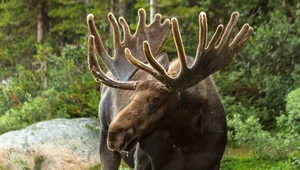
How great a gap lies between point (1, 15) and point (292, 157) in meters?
16.2

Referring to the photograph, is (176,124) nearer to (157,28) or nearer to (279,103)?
(157,28)

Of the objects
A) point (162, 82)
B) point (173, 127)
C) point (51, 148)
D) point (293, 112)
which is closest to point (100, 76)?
point (162, 82)

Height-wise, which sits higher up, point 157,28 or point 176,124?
point 157,28

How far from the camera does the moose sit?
195 inches

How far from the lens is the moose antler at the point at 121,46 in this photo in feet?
18.4

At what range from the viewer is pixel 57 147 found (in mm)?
10391

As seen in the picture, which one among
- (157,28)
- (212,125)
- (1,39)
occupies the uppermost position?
(157,28)

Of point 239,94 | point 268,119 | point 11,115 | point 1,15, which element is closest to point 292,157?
point 268,119

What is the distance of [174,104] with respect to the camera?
17.2ft

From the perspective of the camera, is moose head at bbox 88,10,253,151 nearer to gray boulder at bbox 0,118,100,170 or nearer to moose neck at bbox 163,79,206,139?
moose neck at bbox 163,79,206,139

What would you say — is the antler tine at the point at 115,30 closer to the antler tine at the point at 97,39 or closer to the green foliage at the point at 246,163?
the antler tine at the point at 97,39

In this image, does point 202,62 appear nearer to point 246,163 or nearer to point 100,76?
point 100,76

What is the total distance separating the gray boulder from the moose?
4406 mm

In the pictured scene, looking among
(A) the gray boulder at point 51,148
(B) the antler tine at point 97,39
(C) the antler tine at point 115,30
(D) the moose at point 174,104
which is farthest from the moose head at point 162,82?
(A) the gray boulder at point 51,148
